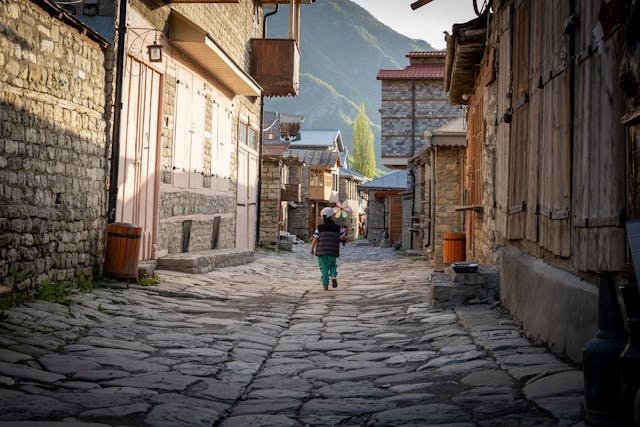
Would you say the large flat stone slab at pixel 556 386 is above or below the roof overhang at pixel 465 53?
below

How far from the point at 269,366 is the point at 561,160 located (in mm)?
2768

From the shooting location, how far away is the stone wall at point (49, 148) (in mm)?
7207

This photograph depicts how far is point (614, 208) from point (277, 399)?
2363 millimetres

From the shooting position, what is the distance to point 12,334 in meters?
5.82

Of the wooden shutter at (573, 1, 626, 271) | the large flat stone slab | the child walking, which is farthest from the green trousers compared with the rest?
the large flat stone slab

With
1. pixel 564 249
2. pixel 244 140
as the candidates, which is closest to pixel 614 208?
pixel 564 249

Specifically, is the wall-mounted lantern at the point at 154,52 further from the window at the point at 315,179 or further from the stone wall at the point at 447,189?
the window at the point at 315,179

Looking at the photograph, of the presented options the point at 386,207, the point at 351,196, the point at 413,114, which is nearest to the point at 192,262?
the point at 413,114

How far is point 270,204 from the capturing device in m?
25.4

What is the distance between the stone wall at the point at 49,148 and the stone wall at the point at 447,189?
9.40 meters

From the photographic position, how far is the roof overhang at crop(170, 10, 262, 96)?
12.6 meters

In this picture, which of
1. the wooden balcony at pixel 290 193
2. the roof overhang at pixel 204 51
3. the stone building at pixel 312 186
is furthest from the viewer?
the stone building at pixel 312 186

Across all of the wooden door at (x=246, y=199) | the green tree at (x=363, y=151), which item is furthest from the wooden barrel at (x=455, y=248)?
the green tree at (x=363, y=151)

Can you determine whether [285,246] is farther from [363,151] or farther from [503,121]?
[363,151]
